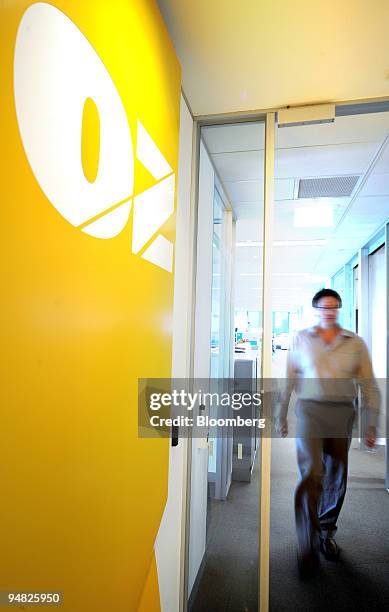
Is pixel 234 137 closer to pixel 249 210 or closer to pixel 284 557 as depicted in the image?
pixel 249 210

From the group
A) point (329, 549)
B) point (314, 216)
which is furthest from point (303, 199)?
point (329, 549)

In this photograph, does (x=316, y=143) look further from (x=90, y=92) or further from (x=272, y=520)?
(x=272, y=520)

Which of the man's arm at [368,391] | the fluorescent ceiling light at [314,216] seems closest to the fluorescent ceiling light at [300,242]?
the fluorescent ceiling light at [314,216]

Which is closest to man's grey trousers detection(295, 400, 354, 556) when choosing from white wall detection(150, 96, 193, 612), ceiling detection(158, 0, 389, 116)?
white wall detection(150, 96, 193, 612)

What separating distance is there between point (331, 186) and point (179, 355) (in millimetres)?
1600

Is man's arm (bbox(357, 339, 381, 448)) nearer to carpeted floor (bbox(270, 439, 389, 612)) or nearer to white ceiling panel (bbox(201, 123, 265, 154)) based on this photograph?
carpeted floor (bbox(270, 439, 389, 612))

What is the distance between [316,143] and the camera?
2.31 m

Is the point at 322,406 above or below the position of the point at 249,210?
below

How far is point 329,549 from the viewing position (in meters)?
2.17

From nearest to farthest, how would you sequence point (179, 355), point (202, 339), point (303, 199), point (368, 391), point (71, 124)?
point (71, 124) → point (179, 355) → point (368, 391) → point (202, 339) → point (303, 199)

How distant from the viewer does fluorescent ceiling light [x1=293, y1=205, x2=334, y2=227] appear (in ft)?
7.79

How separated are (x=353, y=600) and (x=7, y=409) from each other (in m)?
2.39

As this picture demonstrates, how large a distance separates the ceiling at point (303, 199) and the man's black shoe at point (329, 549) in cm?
139

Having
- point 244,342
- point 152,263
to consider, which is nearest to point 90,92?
point 152,263
